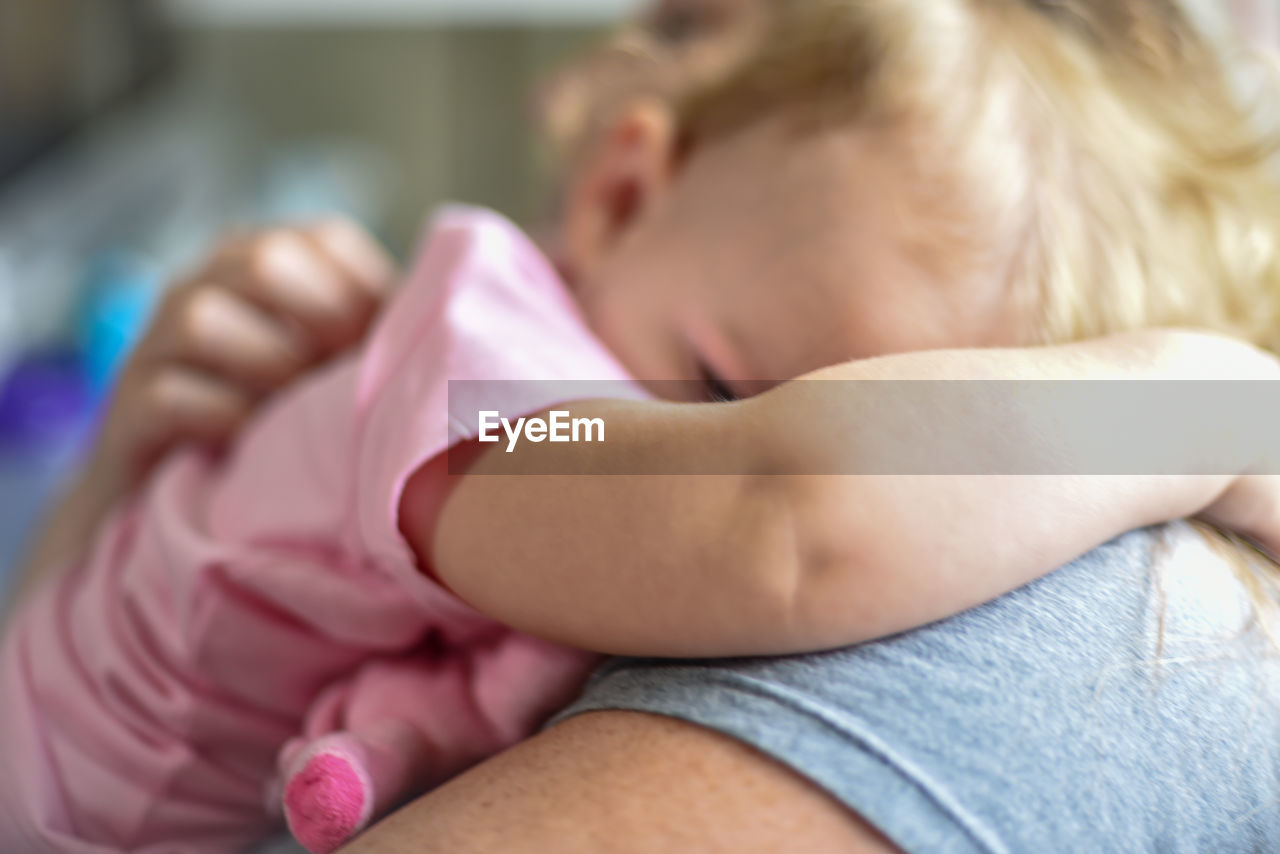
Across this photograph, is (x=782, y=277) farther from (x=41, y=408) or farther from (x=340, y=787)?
(x=41, y=408)

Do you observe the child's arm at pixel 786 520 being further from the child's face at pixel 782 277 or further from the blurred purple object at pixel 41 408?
the blurred purple object at pixel 41 408

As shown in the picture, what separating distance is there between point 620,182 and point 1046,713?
542 millimetres

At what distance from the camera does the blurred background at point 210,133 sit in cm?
199

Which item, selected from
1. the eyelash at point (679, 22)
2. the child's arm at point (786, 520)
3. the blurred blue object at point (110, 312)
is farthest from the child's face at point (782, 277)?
the blurred blue object at point (110, 312)

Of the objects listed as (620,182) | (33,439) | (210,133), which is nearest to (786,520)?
(620,182)

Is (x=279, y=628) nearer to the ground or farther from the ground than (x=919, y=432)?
nearer to the ground

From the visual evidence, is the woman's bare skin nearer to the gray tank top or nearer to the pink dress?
the gray tank top

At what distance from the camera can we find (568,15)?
3344 mm

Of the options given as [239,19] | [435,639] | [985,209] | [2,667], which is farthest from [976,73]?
[239,19]

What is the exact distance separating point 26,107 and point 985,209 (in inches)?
92.8

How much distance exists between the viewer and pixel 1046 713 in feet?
1.13

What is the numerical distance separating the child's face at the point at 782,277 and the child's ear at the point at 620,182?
62 millimetres

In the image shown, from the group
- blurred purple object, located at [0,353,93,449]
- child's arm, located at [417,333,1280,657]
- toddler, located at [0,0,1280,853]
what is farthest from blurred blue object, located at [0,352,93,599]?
child's arm, located at [417,333,1280,657]

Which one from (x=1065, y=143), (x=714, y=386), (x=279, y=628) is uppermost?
(x=1065, y=143)
